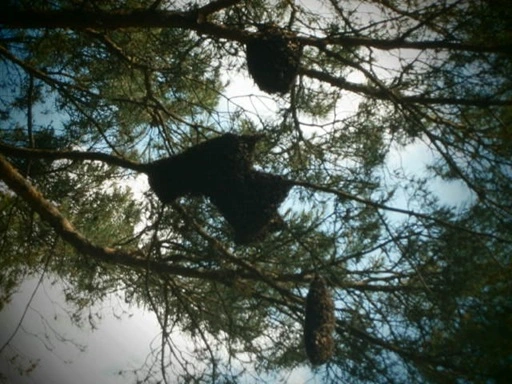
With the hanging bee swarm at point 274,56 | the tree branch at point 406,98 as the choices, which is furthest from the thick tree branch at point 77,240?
the tree branch at point 406,98

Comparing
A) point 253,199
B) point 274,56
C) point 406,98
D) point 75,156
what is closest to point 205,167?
point 253,199

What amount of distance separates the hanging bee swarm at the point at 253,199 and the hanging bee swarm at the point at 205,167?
0.16 ft

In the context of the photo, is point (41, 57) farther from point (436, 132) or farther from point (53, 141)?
point (436, 132)

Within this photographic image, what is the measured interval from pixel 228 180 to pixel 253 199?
17 cm

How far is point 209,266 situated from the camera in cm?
Result: 259

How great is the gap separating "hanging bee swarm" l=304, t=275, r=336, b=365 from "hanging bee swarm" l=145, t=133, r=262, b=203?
0.72m

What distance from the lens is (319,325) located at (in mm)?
1710

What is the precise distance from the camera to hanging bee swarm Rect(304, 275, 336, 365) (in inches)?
66.2

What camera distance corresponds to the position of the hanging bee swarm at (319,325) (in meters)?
1.68

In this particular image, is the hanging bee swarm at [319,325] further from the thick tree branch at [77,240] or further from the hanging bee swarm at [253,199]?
the thick tree branch at [77,240]

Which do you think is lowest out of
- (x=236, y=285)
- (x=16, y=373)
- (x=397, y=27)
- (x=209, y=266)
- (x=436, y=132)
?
(x=16, y=373)

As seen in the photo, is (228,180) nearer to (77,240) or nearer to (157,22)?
(157,22)

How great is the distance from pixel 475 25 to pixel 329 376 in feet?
7.42

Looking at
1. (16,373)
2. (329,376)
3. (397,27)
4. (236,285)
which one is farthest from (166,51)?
(16,373)
